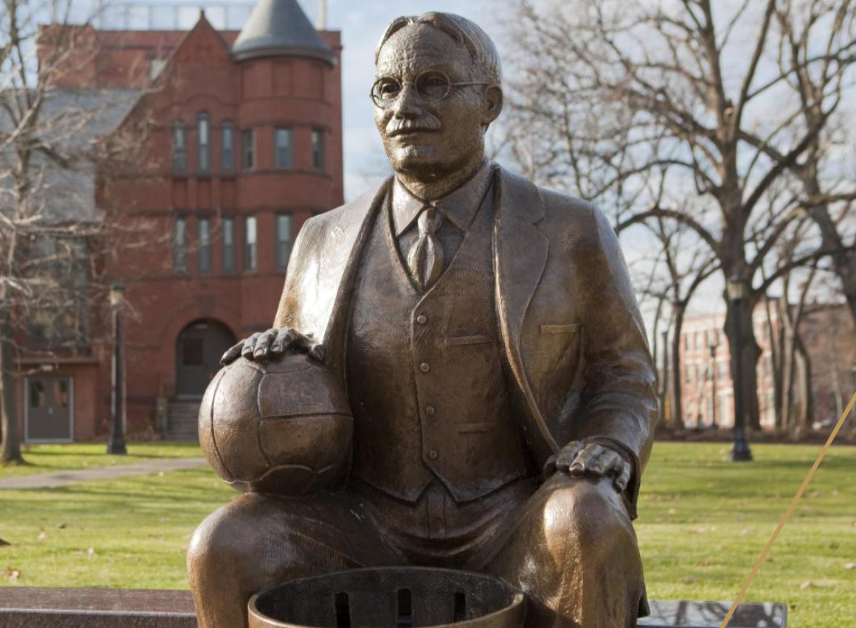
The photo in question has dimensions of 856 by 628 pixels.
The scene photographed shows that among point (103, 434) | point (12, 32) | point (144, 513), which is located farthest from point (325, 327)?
point (103, 434)

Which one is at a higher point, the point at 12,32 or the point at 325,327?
the point at 12,32

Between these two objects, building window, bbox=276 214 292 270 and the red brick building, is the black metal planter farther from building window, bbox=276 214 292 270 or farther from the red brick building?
building window, bbox=276 214 292 270

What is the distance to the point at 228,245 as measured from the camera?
35781mm

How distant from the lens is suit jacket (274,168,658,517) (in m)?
3.30

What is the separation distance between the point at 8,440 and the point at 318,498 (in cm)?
2046

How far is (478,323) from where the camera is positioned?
3.35 m

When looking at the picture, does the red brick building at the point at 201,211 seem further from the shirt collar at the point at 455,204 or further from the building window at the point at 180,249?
the shirt collar at the point at 455,204

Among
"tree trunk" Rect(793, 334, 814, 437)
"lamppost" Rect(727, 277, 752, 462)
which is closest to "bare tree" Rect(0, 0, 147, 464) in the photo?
"lamppost" Rect(727, 277, 752, 462)

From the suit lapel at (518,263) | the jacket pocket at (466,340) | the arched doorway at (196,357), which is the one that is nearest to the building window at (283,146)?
the arched doorway at (196,357)

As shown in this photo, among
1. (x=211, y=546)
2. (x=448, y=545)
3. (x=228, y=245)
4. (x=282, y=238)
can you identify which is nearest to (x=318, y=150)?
(x=282, y=238)

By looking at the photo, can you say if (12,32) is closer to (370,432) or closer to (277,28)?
(277,28)

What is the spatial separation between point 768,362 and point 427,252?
83364 mm

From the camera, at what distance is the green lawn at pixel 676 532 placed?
802 cm

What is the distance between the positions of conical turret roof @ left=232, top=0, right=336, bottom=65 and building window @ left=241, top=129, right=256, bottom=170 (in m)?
2.37
